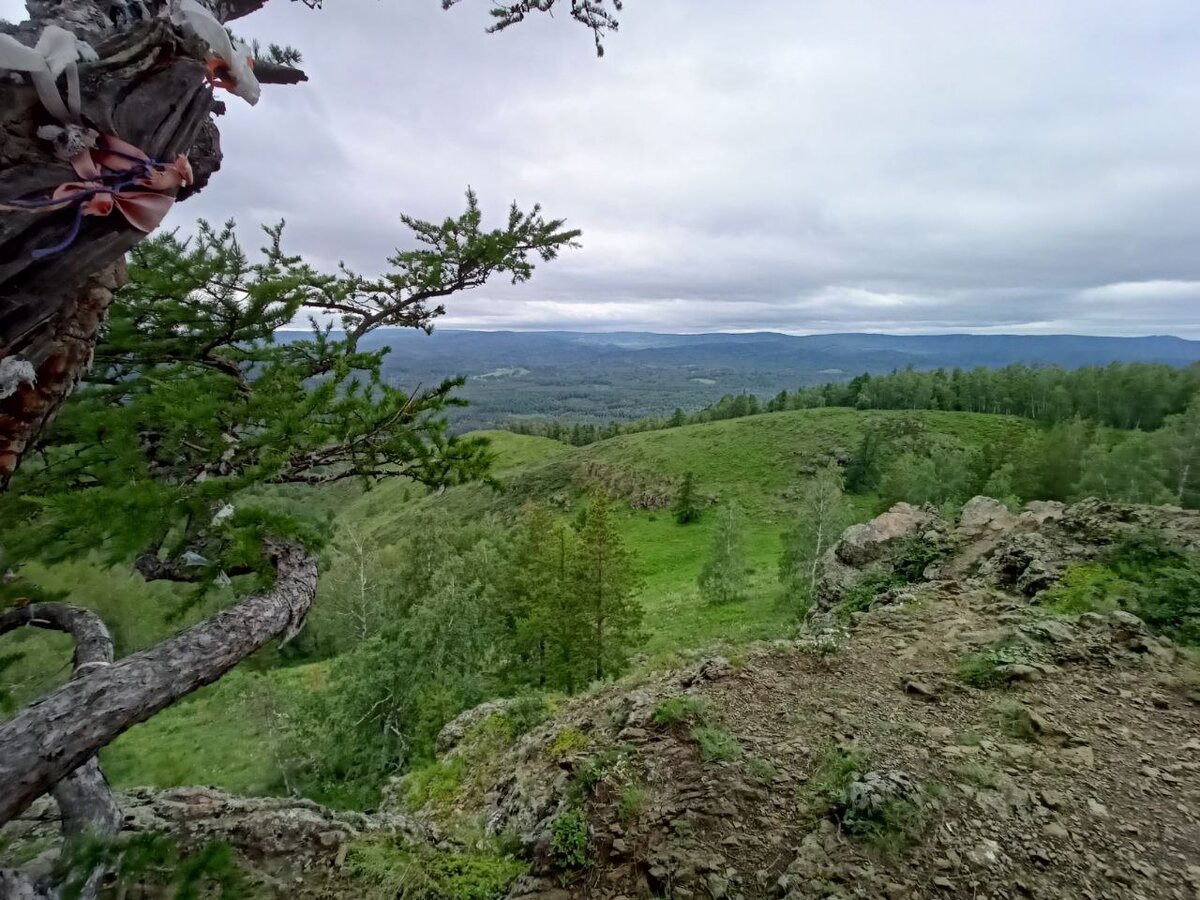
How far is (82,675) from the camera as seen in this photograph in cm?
328

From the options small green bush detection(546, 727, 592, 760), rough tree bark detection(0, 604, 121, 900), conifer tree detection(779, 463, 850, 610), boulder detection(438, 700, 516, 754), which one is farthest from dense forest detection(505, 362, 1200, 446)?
rough tree bark detection(0, 604, 121, 900)

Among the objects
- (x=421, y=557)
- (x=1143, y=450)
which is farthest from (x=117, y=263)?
(x=1143, y=450)

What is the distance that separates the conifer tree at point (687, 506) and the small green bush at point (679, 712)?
52.1 metres

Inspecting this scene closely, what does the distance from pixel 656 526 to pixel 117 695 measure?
56934 millimetres

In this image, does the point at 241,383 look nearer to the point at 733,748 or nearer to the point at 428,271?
the point at 428,271

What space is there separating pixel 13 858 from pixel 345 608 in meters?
24.5

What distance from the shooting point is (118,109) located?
116 inches

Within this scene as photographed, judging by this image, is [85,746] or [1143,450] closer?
[85,746]

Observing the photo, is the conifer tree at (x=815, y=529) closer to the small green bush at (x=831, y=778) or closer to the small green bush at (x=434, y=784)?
the small green bush at (x=434, y=784)

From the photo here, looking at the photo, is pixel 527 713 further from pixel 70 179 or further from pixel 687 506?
pixel 687 506

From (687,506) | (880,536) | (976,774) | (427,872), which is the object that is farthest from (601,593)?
(687,506)

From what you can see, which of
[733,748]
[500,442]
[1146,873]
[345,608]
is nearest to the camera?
[1146,873]

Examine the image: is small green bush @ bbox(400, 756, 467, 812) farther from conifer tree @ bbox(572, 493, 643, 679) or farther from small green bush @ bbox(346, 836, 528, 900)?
conifer tree @ bbox(572, 493, 643, 679)

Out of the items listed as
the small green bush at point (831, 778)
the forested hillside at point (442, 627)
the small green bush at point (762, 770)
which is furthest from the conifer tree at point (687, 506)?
the small green bush at point (762, 770)
